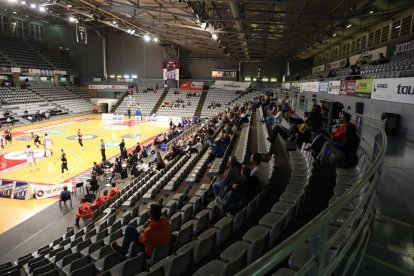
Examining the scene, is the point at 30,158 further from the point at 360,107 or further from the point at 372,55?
the point at 372,55

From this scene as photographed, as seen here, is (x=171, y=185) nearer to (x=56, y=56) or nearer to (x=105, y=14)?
(x=105, y=14)

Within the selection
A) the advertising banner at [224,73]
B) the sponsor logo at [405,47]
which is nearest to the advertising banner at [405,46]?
the sponsor logo at [405,47]

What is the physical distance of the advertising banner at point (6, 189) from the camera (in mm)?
13274

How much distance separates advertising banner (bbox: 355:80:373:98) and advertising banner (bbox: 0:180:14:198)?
14777 millimetres

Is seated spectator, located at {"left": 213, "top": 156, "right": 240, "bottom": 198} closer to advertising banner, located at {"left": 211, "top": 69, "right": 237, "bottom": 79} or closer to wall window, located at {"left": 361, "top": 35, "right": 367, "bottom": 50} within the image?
wall window, located at {"left": 361, "top": 35, "right": 367, "bottom": 50}

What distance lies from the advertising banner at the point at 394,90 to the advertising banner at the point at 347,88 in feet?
6.81

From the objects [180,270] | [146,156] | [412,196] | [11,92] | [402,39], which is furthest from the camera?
[11,92]

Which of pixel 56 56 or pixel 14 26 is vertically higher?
pixel 14 26

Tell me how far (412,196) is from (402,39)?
15956 millimetres

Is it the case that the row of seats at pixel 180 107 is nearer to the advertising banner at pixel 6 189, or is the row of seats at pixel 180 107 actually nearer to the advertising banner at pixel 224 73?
the advertising banner at pixel 224 73

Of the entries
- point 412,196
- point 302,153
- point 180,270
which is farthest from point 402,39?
point 180,270

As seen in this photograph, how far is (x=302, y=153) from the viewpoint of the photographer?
329 inches

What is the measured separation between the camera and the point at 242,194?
18.7 ft

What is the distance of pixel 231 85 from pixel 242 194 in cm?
4241
